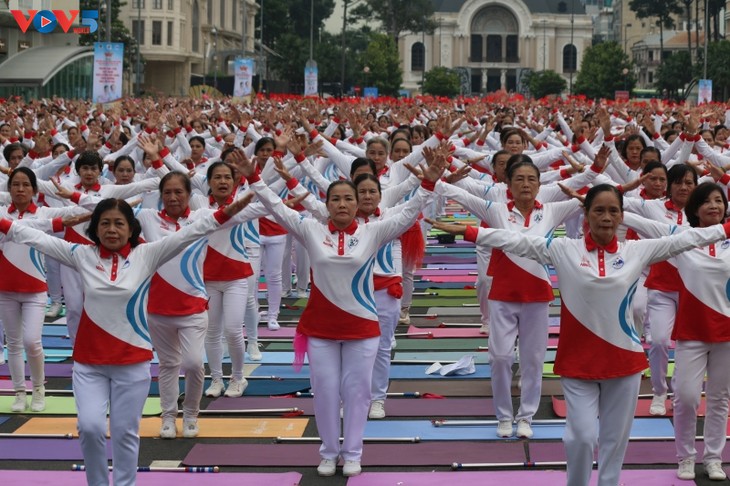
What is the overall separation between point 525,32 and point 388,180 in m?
144

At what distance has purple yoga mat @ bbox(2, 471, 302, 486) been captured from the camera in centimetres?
860

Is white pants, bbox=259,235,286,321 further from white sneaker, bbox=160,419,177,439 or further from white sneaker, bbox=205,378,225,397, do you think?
white sneaker, bbox=160,419,177,439

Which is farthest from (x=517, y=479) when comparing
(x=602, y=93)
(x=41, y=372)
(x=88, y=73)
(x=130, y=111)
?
(x=602, y=93)

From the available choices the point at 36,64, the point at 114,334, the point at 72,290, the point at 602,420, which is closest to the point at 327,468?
the point at 114,334

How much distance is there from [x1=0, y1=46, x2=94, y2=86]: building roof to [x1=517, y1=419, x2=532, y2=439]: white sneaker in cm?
4154

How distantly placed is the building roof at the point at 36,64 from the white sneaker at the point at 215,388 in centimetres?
3933

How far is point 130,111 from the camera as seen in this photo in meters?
27.0

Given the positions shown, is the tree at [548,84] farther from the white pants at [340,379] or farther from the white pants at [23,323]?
the white pants at [340,379]

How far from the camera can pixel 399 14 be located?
126750 millimetres

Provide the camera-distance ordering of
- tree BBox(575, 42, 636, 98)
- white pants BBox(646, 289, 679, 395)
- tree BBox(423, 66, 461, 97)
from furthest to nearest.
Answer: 1. tree BBox(423, 66, 461, 97)
2. tree BBox(575, 42, 636, 98)
3. white pants BBox(646, 289, 679, 395)

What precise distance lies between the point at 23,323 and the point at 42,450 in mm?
1287

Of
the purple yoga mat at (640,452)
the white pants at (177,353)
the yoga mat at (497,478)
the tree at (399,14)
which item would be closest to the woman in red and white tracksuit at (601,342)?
the yoga mat at (497,478)

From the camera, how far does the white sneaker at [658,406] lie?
33.8 feet

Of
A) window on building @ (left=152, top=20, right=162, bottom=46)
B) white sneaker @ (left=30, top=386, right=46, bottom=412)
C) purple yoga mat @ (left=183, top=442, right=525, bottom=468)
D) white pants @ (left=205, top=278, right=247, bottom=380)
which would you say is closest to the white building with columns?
window on building @ (left=152, top=20, right=162, bottom=46)
